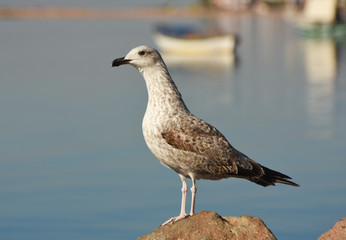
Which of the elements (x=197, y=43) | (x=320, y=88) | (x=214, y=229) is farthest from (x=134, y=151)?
(x=197, y=43)

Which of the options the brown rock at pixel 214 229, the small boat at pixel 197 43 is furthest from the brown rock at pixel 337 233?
the small boat at pixel 197 43

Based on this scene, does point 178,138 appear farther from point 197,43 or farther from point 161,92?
point 197,43

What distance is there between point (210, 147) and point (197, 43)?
3878 cm

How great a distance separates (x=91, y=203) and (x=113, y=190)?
834mm

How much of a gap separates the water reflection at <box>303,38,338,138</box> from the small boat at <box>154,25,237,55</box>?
16.2 ft

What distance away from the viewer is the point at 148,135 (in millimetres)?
7816

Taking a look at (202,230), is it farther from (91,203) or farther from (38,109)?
(38,109)

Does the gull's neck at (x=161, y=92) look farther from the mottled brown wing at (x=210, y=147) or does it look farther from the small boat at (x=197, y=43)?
Answer: the small boat at (x=197, y=43)

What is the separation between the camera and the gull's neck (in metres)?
7.93

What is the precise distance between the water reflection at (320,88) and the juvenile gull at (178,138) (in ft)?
30.0

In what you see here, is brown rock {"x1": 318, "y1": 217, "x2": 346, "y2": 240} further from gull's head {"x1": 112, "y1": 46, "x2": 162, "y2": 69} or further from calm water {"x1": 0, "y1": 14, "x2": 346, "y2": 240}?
gull's head {"x1": 112, "y1": 46, "x2": 162, "y2": 69}

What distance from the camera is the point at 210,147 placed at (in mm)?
8094

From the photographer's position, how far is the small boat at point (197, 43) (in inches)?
1781

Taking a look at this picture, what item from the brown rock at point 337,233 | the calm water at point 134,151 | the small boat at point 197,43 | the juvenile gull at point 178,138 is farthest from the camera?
the small boat at point 197,43
